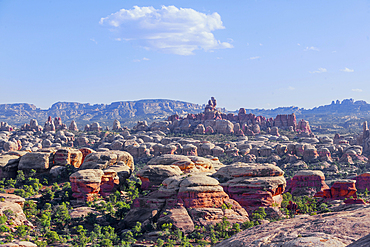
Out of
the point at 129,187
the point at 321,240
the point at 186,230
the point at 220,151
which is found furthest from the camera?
the point at 220,151

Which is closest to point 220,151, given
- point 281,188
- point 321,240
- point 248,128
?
point 248,128

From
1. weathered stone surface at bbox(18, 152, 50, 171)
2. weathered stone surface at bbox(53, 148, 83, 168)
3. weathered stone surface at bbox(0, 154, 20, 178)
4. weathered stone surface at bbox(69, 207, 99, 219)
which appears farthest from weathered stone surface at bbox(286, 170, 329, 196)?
weathered stone surface at bbox(0, 154, 20, 178)

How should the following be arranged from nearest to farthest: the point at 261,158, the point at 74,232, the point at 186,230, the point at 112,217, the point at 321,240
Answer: the point at 321,240, the point at 186,230, the point at 74,232, the point at 112,217, the point at 261,158

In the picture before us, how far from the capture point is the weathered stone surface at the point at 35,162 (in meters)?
56.1

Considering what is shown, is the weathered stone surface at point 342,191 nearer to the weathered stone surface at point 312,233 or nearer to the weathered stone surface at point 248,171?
the weathered stone surface at point 248,171

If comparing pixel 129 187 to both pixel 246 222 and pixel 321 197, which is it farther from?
pixel 321 197

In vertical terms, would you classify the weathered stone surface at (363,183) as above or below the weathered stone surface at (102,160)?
below

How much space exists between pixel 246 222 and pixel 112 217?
1723 cm

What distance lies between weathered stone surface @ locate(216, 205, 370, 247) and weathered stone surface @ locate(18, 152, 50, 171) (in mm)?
43437

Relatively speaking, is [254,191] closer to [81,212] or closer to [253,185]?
[253,185]

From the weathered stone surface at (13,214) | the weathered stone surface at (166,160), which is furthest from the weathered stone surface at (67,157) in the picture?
the weathered stone surface at (13,214)

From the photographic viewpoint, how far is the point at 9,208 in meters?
36.8

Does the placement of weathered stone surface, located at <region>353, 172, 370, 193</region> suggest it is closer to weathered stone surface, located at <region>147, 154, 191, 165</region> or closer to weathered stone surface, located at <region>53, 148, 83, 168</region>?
weathered stone surface, located at <region>147, 154, 191, 165</region>

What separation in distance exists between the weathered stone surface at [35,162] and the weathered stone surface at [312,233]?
143 ft
